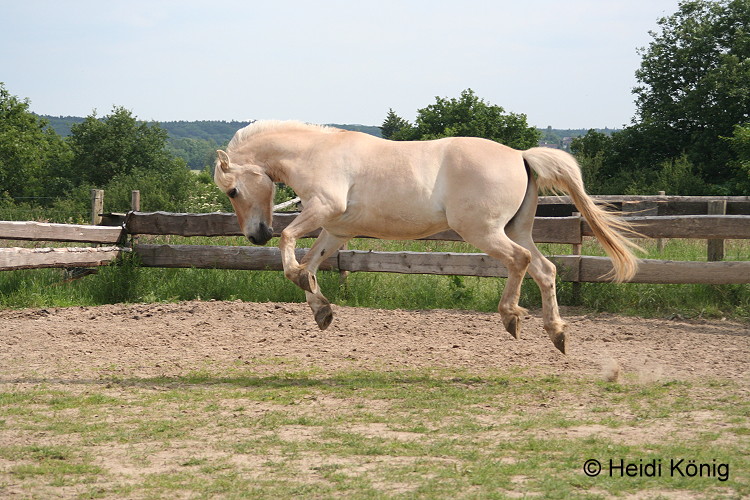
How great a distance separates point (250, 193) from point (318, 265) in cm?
80

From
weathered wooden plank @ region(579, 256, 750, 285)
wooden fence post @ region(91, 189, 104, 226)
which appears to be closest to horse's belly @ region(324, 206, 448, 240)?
weathered wooden plank @ region(579, 256, 750, 285)

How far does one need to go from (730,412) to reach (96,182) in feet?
134

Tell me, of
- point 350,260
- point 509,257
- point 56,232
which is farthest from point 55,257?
point 509,257

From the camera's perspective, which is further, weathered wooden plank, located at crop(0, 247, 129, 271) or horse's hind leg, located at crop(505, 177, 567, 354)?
weathered wooden plank, located at crop(0, 247, 129, 271)

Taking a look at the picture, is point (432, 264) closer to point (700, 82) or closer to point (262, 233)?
point (262, 233)

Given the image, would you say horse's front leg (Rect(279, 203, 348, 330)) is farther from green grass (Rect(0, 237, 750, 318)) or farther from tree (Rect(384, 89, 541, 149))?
tree (Rect(384, 89, 541, 149))

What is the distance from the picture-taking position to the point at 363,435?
4055mm

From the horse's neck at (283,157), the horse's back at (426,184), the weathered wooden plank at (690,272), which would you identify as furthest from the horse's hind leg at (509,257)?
the weathered wooden plank at (690,272)

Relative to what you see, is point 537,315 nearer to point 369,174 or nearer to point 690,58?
point 369,174

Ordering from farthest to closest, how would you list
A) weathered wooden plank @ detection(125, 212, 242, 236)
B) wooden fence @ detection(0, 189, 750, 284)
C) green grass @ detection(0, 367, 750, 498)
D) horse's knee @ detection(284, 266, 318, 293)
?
weathered wooden plank @ detection(125, 212, 242, 236), wooden fence @ detection(0, 189, 750, 284), horse's knee @ detection(284, 266, 318, 293), green grass @ detection(0, 367, 750, 498)

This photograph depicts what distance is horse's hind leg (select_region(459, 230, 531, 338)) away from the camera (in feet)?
18.4

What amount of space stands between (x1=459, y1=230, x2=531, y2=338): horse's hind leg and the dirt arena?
50 centimetres

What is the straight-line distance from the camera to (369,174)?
227 inches

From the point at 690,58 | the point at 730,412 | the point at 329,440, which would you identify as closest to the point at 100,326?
the point at 329,440
